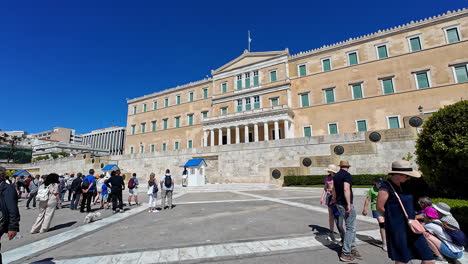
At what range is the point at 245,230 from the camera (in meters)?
6.03

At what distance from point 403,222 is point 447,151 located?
238 inches

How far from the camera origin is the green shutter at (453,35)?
23906mm

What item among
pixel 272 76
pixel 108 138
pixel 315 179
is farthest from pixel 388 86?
pixel 108 138

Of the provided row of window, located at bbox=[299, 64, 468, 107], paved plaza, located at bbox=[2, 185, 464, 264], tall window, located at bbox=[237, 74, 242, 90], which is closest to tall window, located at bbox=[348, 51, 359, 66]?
row of window, located at bbox=[299, 64, 468, 107]

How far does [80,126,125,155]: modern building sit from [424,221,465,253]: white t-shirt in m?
146

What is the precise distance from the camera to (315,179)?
17422mm

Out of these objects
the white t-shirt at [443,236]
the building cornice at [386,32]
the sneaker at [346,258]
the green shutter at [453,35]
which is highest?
the building cornice at [386,32]

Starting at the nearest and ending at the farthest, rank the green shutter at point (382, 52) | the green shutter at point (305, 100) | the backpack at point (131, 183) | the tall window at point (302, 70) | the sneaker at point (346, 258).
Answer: the sneaker at point (346, 258) → the backpack at point (131, 183) → the green shutter at point (382, 52) → the green shutter at point (305, 100) → the tall window at point (302, 70)

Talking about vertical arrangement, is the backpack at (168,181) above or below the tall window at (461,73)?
below

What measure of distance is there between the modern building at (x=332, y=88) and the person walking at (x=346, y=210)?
24908 millimetres

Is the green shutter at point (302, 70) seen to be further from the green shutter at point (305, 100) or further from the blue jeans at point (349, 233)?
the blue jeans at point (349, 233)

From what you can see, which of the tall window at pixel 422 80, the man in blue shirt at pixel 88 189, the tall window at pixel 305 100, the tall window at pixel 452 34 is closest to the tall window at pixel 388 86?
the tall window at pixel 422 80

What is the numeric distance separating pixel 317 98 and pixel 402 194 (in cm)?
2986

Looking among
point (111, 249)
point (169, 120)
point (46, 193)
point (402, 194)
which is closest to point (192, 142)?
point (169, 120)
